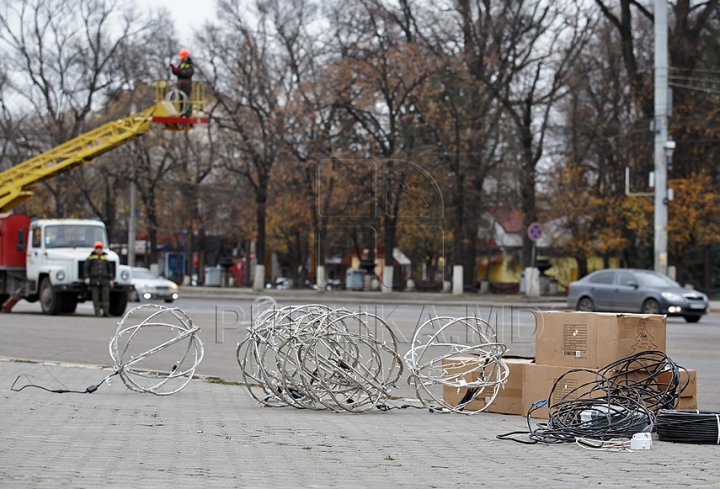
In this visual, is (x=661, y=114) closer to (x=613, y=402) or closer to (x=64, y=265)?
(x=64, y=265)

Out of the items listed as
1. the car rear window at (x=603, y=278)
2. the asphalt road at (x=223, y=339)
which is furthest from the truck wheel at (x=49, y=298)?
the car rear window at (x=603, y=278)

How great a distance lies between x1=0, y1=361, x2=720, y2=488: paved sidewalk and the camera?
6.16 meters

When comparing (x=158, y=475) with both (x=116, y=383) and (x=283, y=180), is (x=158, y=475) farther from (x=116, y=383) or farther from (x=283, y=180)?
(x=283, y=180)

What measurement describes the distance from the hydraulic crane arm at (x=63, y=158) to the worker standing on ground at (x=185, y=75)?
1.05 metres

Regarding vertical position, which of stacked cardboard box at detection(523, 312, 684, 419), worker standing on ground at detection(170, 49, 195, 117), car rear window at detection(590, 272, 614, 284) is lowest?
stacked cardboard box at detection(523, 312, 684, 419)

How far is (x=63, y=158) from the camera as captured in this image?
28.9 m

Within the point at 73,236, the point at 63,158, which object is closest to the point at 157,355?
the point at 73,236

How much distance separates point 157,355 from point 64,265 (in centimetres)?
1171

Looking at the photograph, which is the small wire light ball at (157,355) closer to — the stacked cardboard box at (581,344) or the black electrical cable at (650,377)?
the stacked cardboard box at (581,344)

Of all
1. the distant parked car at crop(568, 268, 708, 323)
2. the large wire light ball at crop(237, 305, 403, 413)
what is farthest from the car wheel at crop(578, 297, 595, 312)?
the large wire light ball at crop(237, 305, 403, 413)

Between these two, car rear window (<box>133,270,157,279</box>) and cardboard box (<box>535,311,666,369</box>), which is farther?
car rear window (<box>133,270,157,279</box>)

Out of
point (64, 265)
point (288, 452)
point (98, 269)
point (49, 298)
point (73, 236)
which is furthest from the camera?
point (73, 236)

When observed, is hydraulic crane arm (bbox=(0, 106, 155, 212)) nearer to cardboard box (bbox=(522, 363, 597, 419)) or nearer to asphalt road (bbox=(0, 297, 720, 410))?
asphalt road (bbox=(0, 297, 720, 410))

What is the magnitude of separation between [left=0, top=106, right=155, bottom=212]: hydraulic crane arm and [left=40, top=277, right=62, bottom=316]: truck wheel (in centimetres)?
303
